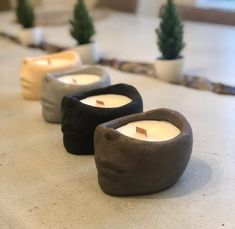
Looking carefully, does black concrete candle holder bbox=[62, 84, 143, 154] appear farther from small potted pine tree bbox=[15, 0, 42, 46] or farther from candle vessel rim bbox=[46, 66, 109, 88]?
small potted pine tree bbox=[15, 0, 42, 46]

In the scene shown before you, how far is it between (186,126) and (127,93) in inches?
11.6

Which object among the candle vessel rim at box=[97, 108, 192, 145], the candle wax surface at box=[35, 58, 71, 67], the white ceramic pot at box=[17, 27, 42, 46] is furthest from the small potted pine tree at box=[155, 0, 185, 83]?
the white ceramic pot at box=[17, 27, 42, 46]

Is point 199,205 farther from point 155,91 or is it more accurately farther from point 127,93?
point 155,91

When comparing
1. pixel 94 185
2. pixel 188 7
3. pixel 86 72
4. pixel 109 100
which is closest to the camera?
pixel 94 185

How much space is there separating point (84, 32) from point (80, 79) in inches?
28.3

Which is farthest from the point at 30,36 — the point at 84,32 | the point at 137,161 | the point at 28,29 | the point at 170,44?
the point at 137,161

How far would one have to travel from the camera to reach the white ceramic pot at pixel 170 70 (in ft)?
5.77

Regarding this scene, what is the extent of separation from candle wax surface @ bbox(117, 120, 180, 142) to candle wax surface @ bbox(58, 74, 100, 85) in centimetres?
41

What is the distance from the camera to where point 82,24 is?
6.85 ft

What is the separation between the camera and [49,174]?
1089 mm

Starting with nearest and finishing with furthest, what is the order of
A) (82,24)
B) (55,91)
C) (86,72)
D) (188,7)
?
(55,91), (86,72), (82,24), (188,7)

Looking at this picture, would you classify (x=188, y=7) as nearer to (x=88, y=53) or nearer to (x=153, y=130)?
(x=88, y=53)

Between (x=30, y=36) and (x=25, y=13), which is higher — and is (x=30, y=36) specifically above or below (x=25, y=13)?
below

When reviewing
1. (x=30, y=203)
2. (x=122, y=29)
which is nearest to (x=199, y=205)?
(x=30, y=203)
